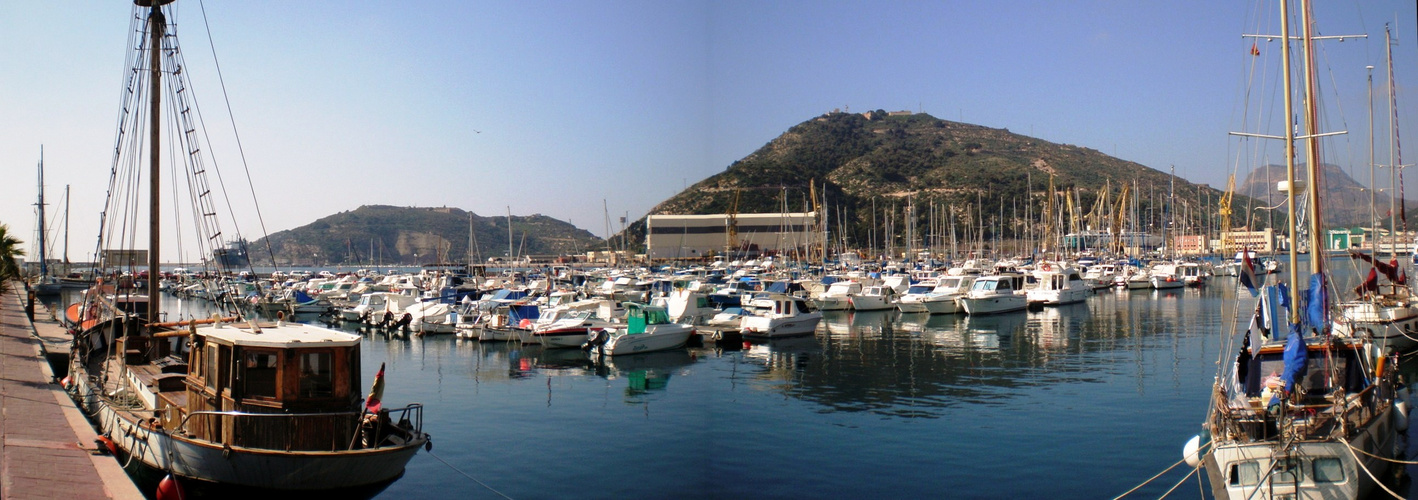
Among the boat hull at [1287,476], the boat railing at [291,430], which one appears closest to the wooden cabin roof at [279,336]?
the boat railing at [291,430]

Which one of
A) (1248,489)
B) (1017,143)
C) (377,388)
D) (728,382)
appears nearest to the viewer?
(1248,489)

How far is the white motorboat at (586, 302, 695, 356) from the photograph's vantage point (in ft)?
98.4

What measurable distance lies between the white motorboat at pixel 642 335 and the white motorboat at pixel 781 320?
2821 mm

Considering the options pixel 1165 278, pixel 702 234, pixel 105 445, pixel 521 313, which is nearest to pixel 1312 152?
pixel 105 445

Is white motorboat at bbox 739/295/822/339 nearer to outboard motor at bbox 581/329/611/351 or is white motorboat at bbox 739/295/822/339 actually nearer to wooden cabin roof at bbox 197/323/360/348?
outboard motor at bbox 581/329/611/351

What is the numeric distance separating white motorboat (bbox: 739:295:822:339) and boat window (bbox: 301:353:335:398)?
22.0 metres

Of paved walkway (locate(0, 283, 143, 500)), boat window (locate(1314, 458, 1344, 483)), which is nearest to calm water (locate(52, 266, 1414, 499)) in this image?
boat window (locate(1314, 458, 1344, 483))

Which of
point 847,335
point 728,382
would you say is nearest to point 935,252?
point 847,335

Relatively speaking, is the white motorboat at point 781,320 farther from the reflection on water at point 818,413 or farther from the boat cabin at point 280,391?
the boat cabin at point 280,391

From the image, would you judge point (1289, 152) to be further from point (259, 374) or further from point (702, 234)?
point (702, 234)

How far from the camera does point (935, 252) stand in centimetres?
9750

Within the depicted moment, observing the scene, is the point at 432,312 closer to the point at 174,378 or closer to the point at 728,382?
the point at 728,382

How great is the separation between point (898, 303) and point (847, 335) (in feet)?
39.0

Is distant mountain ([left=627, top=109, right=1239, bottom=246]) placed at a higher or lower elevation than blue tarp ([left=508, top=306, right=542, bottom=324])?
higher
